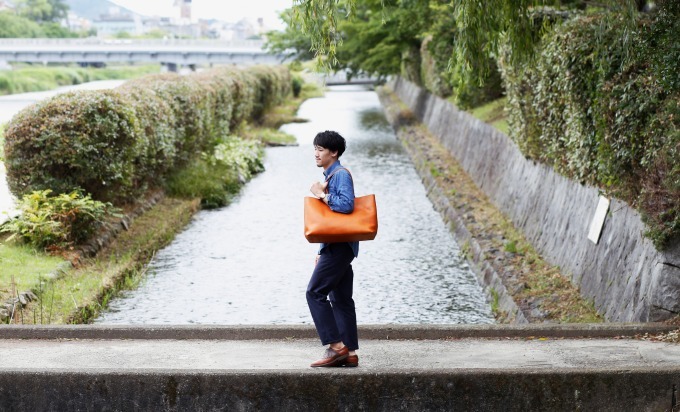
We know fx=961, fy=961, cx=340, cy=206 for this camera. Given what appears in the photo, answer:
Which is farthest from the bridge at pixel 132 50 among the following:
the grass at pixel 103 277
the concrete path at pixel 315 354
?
the concrete path at pixel 315 354

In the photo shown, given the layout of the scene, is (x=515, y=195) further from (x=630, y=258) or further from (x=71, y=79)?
(x=71, y=79)

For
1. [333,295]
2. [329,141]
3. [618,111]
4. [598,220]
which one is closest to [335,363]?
[333,295]

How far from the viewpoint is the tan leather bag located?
20.9ft

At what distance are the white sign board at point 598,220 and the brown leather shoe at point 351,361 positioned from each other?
4.52 meters

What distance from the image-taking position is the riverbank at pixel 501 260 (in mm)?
10336

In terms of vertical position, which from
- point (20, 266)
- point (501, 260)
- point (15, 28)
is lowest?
point (15, 28)

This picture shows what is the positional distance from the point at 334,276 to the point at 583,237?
5.37 m

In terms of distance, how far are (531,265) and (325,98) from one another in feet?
181

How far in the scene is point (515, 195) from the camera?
52.1ft

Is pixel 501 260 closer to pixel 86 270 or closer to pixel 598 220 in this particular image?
pixel 598 220

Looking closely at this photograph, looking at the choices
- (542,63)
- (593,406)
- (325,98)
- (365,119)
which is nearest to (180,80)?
(542,63)

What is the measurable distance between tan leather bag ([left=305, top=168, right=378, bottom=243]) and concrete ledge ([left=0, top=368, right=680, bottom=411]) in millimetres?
895

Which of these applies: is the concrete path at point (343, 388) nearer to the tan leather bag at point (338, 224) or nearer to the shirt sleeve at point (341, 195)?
the tan leather bag at point (338, 224)

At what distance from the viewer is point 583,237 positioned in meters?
11.1
